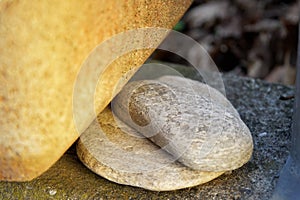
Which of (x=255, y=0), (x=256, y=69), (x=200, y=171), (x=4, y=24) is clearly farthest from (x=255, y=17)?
(x=4, y=24)

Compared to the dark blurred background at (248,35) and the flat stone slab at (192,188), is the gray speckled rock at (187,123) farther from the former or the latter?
the dark blurred background at (248,35)

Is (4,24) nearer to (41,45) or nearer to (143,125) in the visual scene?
(41,45)

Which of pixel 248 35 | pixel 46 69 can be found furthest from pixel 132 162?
pixel 248 35

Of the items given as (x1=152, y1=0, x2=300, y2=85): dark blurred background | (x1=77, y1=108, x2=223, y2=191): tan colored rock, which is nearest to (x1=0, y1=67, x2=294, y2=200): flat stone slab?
(x1=77, y1=108, x2=223, y2=191): tan colored rock

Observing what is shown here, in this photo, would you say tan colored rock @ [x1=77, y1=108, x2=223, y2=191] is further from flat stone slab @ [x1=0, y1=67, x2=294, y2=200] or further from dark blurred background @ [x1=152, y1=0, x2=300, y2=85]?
dark blurred background @ [x1=152, y1=0, x2=300, y2=85]

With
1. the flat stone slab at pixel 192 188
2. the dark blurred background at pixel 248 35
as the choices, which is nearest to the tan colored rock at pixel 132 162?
the flat stone slab at pixel 192 188
